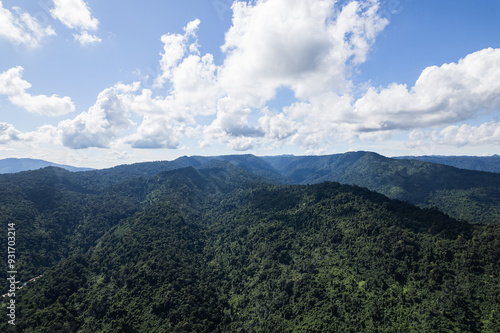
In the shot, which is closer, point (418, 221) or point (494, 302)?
point (494, 302)

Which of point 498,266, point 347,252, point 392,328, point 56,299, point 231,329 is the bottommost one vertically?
point 231,329

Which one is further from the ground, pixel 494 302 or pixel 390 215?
pixel 390 215

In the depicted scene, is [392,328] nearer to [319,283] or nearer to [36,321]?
[319,283]

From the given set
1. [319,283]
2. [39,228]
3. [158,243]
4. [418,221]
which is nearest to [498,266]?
[418,221]

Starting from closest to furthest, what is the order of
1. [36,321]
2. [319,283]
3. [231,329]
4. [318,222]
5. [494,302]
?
[494,302] → [36,321] → [231,329] → [319,283] → [318,222]

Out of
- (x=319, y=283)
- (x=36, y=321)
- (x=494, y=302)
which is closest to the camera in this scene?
(x=494, y=302)

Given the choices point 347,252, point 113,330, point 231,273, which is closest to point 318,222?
point 347,252

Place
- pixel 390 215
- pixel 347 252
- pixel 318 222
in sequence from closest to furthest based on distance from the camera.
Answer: pixel 347 252, pixel 390 215, pixel 318 222

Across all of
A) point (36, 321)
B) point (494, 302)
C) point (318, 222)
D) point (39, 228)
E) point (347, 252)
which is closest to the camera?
point (494, 302)

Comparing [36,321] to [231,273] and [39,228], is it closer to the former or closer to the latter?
[231,273]
